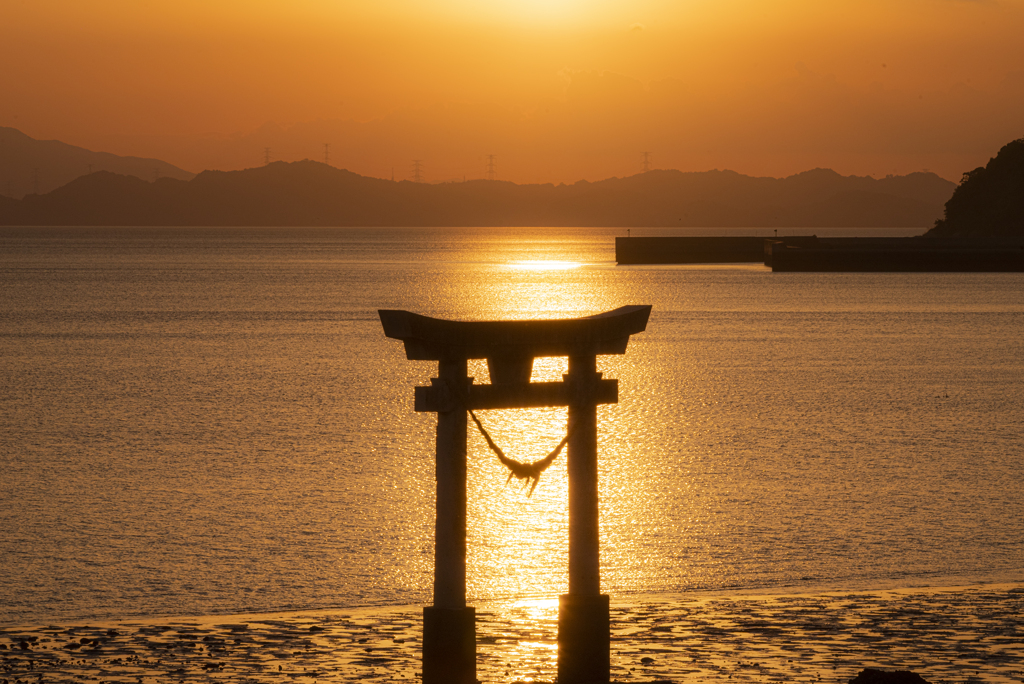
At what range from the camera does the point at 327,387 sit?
127ft

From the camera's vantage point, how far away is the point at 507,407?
9.50 metres

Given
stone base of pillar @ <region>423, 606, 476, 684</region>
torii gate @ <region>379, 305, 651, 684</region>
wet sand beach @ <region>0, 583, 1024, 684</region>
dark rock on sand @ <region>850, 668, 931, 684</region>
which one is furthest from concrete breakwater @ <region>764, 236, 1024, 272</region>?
dark rock on sand @ <region>850, 668, 931, 684</region>

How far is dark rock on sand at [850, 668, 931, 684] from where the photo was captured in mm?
7934

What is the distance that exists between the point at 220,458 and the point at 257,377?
17845 millimetres

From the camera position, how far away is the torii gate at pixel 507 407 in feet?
29.6

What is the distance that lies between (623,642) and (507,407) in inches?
117

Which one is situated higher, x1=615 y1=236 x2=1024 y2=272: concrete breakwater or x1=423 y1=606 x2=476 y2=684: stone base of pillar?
x1=615 y1=236 x2=1024 y2=272: concrete breakwater

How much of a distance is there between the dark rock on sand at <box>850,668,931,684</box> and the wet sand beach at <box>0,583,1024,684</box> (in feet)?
5.12

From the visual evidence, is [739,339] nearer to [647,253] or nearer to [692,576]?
[692,576]

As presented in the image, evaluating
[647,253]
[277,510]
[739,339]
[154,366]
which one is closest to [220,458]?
[277,510]

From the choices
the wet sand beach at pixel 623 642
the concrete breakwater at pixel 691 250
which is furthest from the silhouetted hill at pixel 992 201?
the wet sand beach at pixel 623 642

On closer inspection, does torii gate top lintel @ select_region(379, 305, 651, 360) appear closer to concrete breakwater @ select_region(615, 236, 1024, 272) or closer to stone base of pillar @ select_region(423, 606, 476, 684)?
stone base of pillar @ select_region(423, 606, 476, 684)

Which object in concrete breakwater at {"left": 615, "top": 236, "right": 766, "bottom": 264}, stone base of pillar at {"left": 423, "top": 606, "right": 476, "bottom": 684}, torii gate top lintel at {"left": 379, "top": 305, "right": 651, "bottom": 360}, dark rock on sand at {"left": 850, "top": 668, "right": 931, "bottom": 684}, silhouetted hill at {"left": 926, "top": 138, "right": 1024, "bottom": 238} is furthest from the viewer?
silhouetted hill at {"left": 926, "top": 138, "right": 1024, "bottom": 238}

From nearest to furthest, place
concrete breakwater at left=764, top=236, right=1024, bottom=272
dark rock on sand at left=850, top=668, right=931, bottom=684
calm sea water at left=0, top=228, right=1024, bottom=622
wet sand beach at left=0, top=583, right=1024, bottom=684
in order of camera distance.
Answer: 1. dark rock on sand at left=850, top=668, right=931, bottom=684
2. wet sand beach at left=0, top=583, right=1024, bottom=684
3. calm sea water at left=0, top=228, right=1024, bottom=622
4. concrete breakwater at left=764, top=236, right=1024, bottom=272
